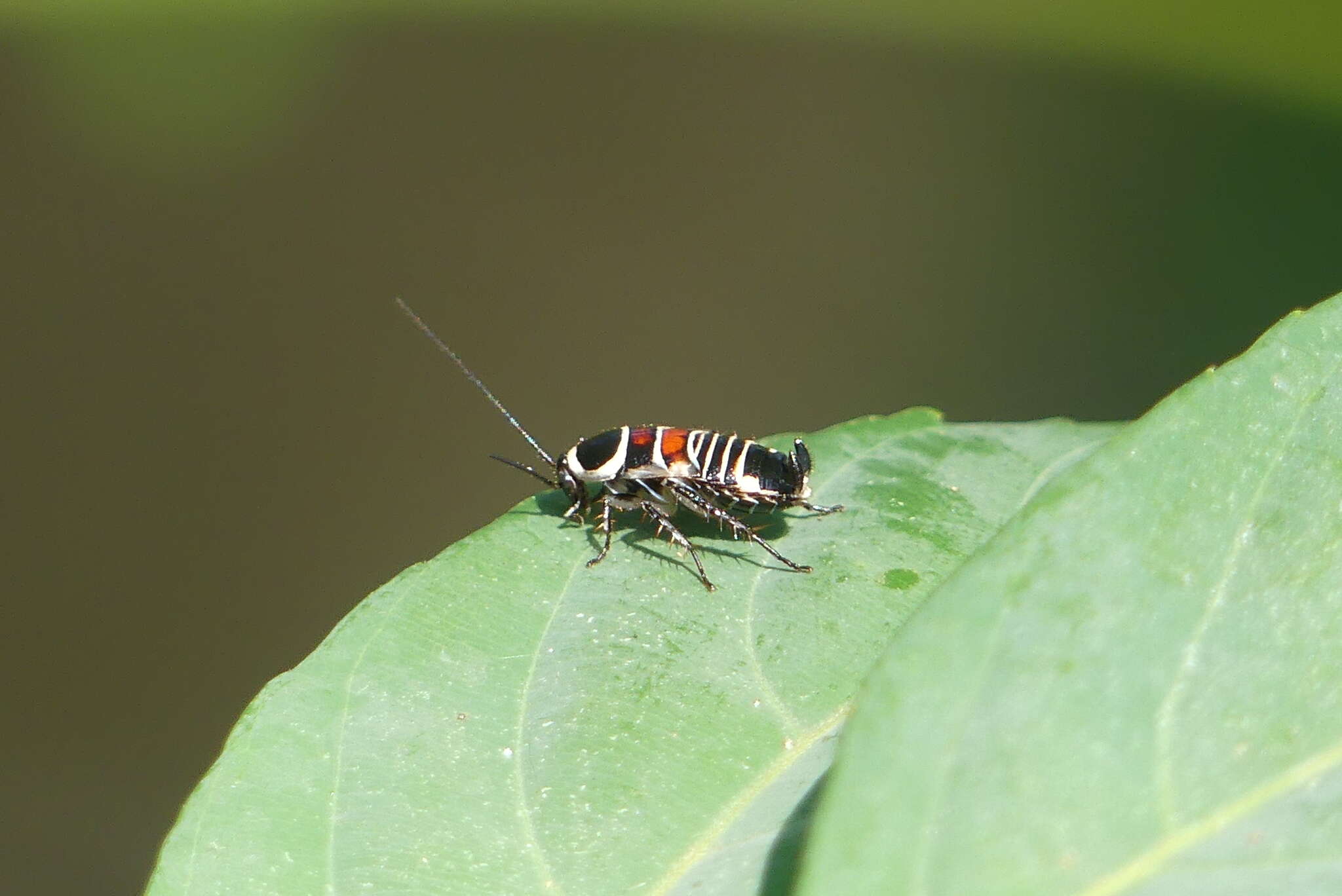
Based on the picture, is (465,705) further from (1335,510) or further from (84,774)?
(84,774)

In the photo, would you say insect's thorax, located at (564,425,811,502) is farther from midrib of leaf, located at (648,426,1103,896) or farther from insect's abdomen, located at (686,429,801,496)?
midrib of leaf, located at (648,426,1103,896)

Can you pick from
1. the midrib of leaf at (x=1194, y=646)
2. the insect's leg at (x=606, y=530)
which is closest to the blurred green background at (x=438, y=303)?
the insect's leg at (x=606, y=530)

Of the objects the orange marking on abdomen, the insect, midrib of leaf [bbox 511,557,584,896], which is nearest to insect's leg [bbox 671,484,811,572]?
the insect

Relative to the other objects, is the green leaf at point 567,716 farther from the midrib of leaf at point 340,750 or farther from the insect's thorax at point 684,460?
the insect's thorax at point 684,460

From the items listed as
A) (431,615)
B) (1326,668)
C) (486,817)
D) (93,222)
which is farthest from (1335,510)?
(93,222)

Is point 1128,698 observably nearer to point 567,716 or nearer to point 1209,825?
point 1209,825

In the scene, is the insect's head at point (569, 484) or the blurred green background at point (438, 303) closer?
the insect's head at point (569, 484)

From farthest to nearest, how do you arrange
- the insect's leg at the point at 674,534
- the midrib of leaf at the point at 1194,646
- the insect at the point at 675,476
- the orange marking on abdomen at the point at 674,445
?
the orange marking on abdomen at the point at 674,445 < the insect at the point at 675,476 < the insect's leg at the point at 674,534 < the midrib of leaf at the point at 1194,646
